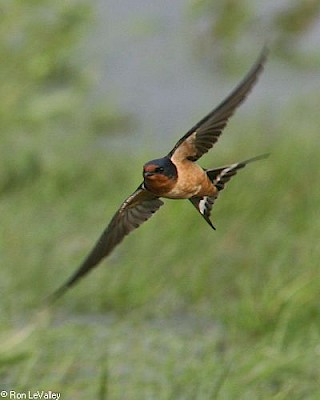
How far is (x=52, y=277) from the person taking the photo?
3.26 m

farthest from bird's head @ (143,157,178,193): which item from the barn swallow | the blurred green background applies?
the blurred green background

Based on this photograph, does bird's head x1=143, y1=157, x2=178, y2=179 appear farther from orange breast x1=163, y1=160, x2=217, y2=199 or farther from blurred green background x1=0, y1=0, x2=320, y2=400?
blurred green background x1=0, y1=0, x2=320, y2=400

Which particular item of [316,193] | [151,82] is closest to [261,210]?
[316,193]

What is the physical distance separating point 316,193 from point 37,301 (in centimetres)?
84

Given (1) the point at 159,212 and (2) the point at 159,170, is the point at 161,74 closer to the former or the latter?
(1) the point at 159,212

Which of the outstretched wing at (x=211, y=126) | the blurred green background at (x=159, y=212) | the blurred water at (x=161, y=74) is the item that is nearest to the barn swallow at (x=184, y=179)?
the outstretched wing at (x=211, y=126)

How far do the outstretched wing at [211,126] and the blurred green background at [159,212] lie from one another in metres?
1.36

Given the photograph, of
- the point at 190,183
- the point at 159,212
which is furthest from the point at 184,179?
the point at 159,212

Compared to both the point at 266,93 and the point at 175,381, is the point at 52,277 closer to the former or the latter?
the point at 175,381

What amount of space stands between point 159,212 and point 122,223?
87.2 inches

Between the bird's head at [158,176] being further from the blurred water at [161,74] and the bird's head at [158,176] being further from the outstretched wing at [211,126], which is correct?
the blurred water at [161,74]

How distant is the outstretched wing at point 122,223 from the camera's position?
110 centimetres

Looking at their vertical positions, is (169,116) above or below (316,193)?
above

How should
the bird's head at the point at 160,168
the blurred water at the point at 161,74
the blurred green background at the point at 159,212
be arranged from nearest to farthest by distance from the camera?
the bird's head at the point at 160,168
the blurred green background at the point at 159,212
the blurred water at the point at 161,74
